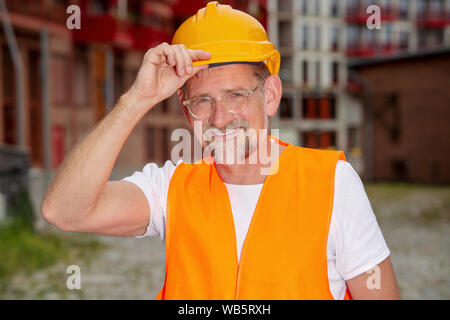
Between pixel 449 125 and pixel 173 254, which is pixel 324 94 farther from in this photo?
pixel 173 254

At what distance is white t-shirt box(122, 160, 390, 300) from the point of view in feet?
7.23

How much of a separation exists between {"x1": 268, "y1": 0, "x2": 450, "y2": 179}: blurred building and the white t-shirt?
192 ft

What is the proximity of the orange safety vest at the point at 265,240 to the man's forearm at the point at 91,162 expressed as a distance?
0.38m

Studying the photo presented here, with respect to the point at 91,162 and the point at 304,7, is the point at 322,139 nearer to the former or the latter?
the point at 304,7

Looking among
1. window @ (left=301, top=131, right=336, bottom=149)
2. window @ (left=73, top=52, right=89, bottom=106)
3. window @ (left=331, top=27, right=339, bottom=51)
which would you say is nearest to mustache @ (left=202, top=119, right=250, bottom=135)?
window @ (left=73, top=52, right=89, bottom=106)

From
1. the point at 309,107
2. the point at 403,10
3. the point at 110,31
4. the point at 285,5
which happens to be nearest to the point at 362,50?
the point at 403,10

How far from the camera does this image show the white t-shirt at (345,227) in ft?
7.23

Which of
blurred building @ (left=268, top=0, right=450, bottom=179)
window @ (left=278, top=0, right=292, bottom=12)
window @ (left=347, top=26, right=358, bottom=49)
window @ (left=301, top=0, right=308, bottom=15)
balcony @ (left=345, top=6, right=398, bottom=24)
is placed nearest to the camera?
balcony @ (left=345, top=6, right=398, bottom=24)

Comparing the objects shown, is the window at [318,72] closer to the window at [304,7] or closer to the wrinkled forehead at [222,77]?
the window at [304,7]

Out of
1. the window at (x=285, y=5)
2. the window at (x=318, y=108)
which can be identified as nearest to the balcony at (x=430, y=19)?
the window at (x=318, y=108)

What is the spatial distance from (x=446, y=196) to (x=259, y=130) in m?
20.4

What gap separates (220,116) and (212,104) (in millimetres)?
68

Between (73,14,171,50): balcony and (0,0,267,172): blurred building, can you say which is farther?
(73,14,171,50): balcony

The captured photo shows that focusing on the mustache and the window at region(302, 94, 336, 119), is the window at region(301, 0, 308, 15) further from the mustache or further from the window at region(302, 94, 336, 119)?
the mustache
